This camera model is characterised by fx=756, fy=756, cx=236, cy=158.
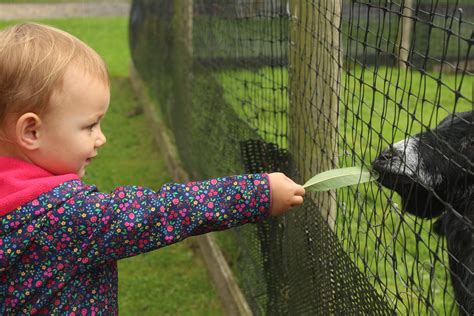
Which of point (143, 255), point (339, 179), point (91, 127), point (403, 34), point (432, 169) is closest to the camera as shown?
point (91, 127)

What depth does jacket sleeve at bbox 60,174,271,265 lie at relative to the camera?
213 centimetres

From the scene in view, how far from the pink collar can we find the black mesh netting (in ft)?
3.15

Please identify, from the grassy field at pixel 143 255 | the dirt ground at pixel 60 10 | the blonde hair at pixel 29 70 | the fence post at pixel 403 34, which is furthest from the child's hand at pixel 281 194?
the dirt ground at pixel 60 10

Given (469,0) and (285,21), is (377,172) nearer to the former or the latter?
(285,21)

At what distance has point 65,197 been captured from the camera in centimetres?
212

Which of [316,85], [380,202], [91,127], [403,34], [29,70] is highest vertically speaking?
[29,70]

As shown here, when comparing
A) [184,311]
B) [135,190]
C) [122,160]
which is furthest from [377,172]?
[122,160]

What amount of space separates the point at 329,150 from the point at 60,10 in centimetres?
1693

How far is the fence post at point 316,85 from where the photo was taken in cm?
295

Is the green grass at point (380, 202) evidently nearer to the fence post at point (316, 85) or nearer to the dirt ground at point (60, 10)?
the fence post at point (316, 85)

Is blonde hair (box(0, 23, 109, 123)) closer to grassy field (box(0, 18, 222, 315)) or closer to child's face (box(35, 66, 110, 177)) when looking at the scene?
child's face (box(35, 66, 110, 177))

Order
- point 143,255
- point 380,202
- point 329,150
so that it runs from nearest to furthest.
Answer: point 329,150 → point 380,202 → point 143,255

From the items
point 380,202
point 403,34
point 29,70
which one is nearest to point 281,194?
point 29,70

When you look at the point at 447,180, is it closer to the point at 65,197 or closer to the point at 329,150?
the point at 329,150
